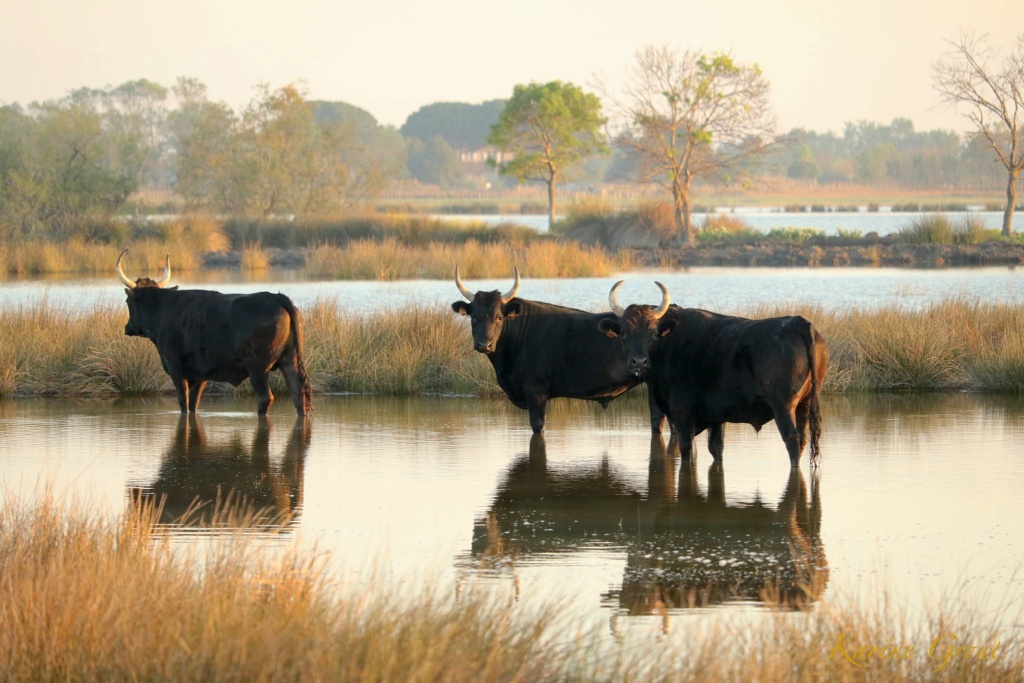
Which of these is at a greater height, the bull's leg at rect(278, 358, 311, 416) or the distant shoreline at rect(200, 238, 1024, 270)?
the distant shoreline at rect(200, 238, 1024, 270)

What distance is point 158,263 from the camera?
3872 centimetres

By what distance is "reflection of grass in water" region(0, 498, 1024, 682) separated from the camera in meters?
4.95

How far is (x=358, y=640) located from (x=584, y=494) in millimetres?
4638

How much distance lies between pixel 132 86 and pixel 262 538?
163 metres

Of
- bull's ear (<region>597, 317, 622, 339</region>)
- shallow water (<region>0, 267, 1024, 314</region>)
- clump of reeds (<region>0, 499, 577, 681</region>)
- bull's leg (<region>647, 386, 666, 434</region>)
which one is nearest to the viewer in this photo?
clump of reeds (<region>0, 499, 577, 681</region>)

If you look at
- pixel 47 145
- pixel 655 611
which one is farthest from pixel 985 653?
pixel 47 145

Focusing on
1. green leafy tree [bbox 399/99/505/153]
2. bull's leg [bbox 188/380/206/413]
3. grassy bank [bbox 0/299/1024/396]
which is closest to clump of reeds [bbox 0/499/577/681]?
bull's leg [bbox 188/380/206/413]

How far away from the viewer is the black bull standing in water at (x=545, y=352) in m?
11.7

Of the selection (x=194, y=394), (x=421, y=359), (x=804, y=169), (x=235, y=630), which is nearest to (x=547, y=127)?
(x=421, y=359)

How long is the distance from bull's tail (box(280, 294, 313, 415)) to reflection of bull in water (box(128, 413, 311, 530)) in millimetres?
548

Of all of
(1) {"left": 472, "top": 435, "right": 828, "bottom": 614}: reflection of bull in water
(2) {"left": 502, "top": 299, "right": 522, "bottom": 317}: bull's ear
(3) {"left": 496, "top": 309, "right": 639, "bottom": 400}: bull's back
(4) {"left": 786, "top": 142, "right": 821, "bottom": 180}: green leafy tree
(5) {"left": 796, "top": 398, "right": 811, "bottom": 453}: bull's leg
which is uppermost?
(4) {"left": 786, "top": 142, "right": 821, "bottom": 180}: green leafy tree

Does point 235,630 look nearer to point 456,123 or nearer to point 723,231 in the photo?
point 723,231

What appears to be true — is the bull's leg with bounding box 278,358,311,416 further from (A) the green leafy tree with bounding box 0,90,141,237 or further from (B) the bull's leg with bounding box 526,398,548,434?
(A) the green leafy tree with bounding box 0,90,141,237

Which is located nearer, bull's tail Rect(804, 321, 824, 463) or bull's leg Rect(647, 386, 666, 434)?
bull's tail Rect(804, 321, 824, 463)
